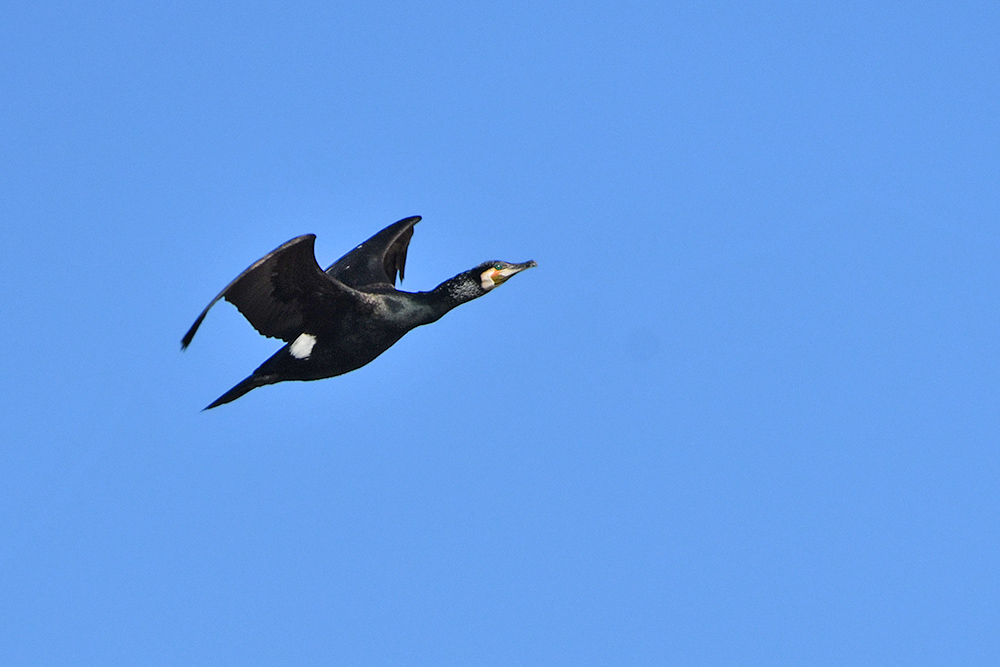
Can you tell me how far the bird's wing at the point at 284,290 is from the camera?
52.0ft

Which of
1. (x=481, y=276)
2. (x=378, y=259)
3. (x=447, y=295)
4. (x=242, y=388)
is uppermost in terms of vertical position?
(x=378, y=259)

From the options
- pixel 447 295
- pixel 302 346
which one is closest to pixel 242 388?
pixel 302 346

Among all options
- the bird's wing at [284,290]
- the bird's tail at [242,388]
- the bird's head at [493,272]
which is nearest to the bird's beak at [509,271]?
the bird's head at [493,272]

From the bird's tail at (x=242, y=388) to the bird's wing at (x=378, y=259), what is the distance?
2681 millimetres

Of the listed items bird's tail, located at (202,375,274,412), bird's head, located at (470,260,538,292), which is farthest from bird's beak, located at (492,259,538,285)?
bird's tail, located at (202,375,274,412)

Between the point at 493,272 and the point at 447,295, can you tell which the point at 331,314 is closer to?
the point at 447,295

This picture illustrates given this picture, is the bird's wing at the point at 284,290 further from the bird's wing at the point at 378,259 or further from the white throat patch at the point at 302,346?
the bird's wing at the point at 378,259

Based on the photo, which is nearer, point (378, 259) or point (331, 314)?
point (331, 314)

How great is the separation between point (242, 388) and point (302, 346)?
0.96 meters

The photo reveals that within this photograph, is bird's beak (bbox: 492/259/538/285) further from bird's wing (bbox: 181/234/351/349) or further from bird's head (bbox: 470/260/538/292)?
bird's wing (bbox: 181/234/351/349)

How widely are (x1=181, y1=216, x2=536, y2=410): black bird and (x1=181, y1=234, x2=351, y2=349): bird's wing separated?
1cm

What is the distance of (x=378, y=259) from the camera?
1981 centimetres

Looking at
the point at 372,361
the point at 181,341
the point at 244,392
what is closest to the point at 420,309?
the point at 372,361

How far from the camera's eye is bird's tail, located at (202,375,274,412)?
17156 mm
